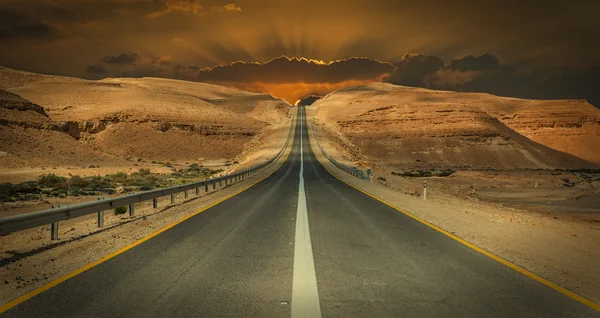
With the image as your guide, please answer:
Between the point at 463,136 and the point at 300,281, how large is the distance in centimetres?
11201

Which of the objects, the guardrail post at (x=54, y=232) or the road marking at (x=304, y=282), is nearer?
the road marking at (x=304, y=282)

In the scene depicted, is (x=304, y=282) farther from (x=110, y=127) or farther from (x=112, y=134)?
(x=110, y=127)

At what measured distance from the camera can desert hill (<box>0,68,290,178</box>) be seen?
5738 cm

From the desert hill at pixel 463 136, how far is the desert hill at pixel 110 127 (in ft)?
86.9

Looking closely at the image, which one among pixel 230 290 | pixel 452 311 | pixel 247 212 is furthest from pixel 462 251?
pixel 247 212

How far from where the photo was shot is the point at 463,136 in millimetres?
111188

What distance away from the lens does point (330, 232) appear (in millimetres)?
11531

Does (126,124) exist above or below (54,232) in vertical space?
above

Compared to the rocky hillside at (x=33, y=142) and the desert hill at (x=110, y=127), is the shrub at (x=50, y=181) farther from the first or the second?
the desert hill at (x=110, y=127)

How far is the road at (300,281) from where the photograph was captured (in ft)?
18.0

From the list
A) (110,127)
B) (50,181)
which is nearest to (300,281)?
(50,181)

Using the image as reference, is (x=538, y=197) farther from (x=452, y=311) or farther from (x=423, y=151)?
(x=423, y=151)

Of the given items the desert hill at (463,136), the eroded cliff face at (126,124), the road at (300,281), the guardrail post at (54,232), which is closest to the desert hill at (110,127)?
the eroded cliff face at (126,124)

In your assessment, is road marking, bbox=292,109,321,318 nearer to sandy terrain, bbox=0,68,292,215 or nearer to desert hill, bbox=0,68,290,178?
sandy terrain, bbox=0,68,292,215
